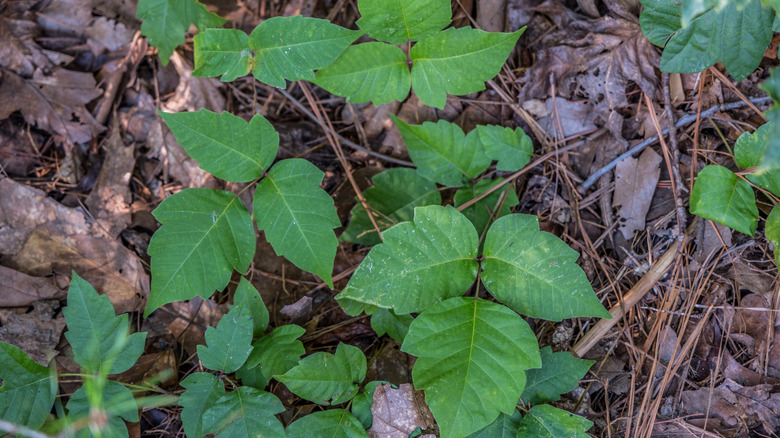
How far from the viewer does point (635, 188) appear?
7.23 feet

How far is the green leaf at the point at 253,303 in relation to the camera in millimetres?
2122

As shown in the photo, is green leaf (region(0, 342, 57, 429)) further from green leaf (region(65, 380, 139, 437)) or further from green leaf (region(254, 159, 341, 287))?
green leaf (region(254, 159, 341, 287))

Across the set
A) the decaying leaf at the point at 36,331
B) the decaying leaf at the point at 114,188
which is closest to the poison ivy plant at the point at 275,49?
the decaying leaf at the point at 114,188

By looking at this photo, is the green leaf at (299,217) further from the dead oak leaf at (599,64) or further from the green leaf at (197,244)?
the dead oak leaf at (599,64)

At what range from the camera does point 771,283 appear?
6.61ft

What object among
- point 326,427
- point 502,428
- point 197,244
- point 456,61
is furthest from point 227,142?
point 502,428

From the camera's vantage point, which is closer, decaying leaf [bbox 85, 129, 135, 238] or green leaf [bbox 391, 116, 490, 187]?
green leaf [bbox 391, 116, 490, 187]

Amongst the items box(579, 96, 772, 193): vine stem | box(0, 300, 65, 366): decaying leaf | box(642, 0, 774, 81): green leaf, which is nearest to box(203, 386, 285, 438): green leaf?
box(0, 300, 65, 366): decaying leaf

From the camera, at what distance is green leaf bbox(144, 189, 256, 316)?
1.91 m

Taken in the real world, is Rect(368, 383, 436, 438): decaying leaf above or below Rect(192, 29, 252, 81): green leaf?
below

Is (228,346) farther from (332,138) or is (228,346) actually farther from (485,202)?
(485,202)

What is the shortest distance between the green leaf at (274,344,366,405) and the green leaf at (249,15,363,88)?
3.75 ft

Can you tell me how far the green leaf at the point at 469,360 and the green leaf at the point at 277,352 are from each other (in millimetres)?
541

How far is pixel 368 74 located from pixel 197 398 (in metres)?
1.52
